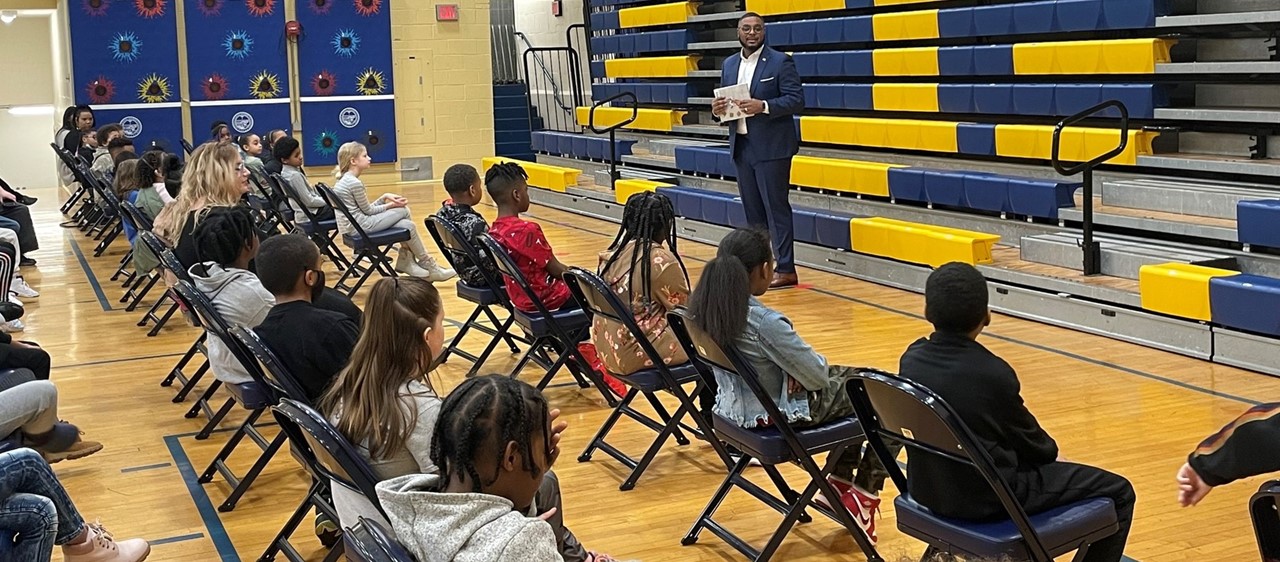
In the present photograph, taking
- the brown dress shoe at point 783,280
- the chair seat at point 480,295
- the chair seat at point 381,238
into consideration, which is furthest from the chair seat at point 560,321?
the brown dress shoe at point 783,280

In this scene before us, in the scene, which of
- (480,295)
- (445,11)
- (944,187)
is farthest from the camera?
(445,11)

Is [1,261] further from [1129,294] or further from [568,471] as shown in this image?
[1129,294]

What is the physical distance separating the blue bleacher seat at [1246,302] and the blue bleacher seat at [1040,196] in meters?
1.82

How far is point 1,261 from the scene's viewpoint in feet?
21.9

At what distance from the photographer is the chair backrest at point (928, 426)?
8.79 ft

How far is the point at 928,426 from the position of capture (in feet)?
9.11

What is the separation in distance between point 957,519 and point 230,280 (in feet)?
9.59

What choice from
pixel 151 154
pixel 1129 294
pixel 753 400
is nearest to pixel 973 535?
pixel 753 400

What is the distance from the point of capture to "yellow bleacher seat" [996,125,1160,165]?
747cm

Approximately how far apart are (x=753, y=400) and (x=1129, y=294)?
3375 mm

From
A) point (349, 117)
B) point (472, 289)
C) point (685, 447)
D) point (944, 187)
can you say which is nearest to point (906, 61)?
point (944, 187)

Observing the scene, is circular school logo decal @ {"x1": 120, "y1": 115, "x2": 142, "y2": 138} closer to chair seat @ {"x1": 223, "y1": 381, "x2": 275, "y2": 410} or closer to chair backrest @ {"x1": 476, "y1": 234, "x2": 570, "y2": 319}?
chair backrest @ {"x1": 476, "y1": 234, "x2": 570, "y2": 319}

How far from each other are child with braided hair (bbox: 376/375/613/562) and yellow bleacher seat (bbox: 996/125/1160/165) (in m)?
5.85

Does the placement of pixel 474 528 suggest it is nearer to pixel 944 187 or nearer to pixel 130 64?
pixel 944 187
